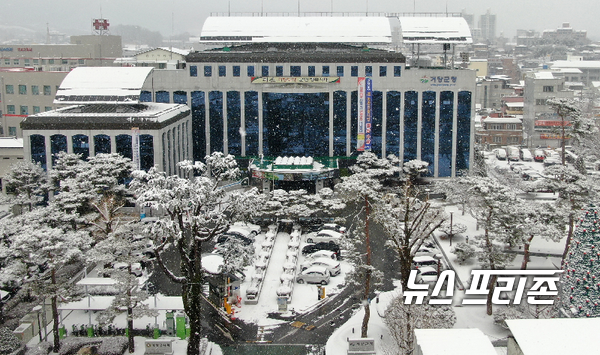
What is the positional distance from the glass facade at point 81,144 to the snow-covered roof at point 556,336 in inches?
1366

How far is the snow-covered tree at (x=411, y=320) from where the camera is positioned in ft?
68.9

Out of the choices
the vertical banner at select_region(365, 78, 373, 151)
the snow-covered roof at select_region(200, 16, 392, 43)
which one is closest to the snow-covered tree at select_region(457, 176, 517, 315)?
the vertical banner at select_region(365, 78, 373, 151)

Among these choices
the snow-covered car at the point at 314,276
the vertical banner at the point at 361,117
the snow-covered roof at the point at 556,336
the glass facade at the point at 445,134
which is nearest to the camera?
the snow-covered roof at the point at 556,336

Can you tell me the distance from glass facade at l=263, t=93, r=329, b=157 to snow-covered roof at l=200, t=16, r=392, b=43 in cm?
565

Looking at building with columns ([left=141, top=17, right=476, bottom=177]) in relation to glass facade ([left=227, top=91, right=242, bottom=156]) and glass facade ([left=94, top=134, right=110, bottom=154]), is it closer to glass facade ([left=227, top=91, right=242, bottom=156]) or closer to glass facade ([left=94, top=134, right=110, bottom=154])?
glass facade ([left=227, top=91, right=242, bottom=156])

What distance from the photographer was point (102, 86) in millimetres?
45812

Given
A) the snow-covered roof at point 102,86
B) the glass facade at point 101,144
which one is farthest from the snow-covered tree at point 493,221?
the snow-covered roof at point 102,86

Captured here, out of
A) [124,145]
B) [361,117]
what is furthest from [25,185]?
[361,117]

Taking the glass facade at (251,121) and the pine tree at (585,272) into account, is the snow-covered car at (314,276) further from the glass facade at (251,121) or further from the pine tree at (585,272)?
the glass facade at (251,121)

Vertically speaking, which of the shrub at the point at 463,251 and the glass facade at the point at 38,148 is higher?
the glass facade at the point at 38,148

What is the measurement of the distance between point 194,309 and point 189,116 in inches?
1154

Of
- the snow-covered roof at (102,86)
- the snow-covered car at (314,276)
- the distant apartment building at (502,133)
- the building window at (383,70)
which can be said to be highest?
the building window at (383,70)

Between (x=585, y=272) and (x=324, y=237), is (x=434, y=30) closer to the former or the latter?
(x=324, y=237)

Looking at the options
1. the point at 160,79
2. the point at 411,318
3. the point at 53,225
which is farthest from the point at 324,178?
the point at 411,318
